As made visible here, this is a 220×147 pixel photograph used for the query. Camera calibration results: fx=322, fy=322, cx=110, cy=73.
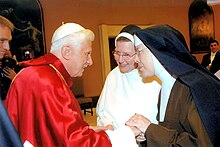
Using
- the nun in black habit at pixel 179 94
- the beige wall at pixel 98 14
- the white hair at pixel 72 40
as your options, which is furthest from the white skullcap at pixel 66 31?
the beige wall at pixel 98 14

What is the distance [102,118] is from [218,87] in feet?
3.58

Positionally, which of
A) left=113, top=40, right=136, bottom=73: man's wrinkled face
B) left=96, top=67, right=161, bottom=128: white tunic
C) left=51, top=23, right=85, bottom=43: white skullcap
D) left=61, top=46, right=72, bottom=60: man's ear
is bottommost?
left=96, top=67, right=161, bottom=128: white tunic

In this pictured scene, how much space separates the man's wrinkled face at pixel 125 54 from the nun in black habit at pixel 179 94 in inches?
23.1

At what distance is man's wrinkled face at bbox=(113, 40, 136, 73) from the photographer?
2551 mm

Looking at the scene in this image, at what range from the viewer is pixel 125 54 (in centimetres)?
256

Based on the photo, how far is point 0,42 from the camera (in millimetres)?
2861

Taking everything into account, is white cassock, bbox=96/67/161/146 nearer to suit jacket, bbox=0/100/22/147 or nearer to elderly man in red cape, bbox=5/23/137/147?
elderly man in red cape, bbox=5/23/137/147

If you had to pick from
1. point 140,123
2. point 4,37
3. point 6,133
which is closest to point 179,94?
point 140,123

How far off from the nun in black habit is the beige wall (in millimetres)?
6427

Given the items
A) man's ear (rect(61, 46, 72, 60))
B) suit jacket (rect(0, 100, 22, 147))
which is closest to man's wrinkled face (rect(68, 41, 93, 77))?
man's ear (rect(61, 46, 72, 60))

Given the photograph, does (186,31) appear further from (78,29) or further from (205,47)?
(78,29)

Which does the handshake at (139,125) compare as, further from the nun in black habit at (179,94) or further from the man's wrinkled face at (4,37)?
the man's wrinkled face at (4,37)

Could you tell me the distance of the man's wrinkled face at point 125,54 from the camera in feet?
8.37

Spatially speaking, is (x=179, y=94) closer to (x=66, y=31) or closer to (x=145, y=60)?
(x=145, y=60)
